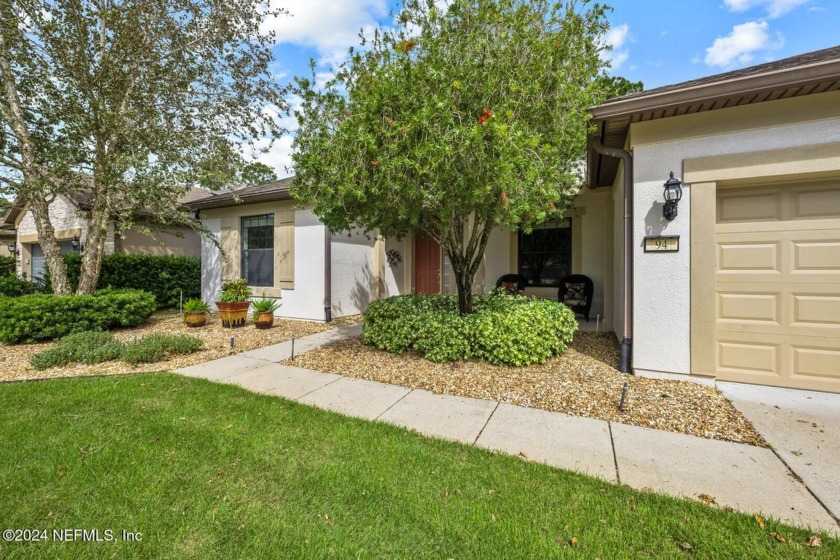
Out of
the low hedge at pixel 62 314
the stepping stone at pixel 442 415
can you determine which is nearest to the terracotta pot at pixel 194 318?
the low hedge at pixel 62 314

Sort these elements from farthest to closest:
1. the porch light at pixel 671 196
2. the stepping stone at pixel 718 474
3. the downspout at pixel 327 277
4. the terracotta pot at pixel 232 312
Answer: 1. the downspout at pixel 327 277
2. the terracotta pot at pixel 232 312
3. the porch light at pixel 671 196
4. the stepping stone at pixel 718 474

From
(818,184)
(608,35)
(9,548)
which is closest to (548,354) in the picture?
Result: (818,184)

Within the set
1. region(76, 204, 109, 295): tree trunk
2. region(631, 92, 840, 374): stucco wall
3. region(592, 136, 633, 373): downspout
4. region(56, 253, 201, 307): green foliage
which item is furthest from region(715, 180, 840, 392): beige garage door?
region(56, 253, 201, 307): green foliage

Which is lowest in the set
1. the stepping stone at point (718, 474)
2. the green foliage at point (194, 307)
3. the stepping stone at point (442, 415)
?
the stepping stone at point (718, 474)

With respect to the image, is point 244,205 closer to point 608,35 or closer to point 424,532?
point 608,35

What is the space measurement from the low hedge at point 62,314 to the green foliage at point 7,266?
8.37 metres

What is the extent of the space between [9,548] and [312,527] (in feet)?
5.20

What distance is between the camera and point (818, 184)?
3.83 m

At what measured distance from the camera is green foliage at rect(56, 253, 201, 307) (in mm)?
9914

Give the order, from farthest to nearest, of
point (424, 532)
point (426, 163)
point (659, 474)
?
1. point (426, 163)
2. point (659, 474)
3. point (424, 532)

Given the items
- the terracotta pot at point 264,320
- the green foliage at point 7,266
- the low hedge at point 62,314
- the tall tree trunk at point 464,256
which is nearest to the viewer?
the tall tree trunk at point 464,256

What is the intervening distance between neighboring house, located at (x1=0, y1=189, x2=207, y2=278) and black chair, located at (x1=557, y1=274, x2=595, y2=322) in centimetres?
1117

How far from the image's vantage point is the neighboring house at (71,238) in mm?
11500

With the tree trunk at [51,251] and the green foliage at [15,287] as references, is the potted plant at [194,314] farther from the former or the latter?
the green foliage at [15,287]
